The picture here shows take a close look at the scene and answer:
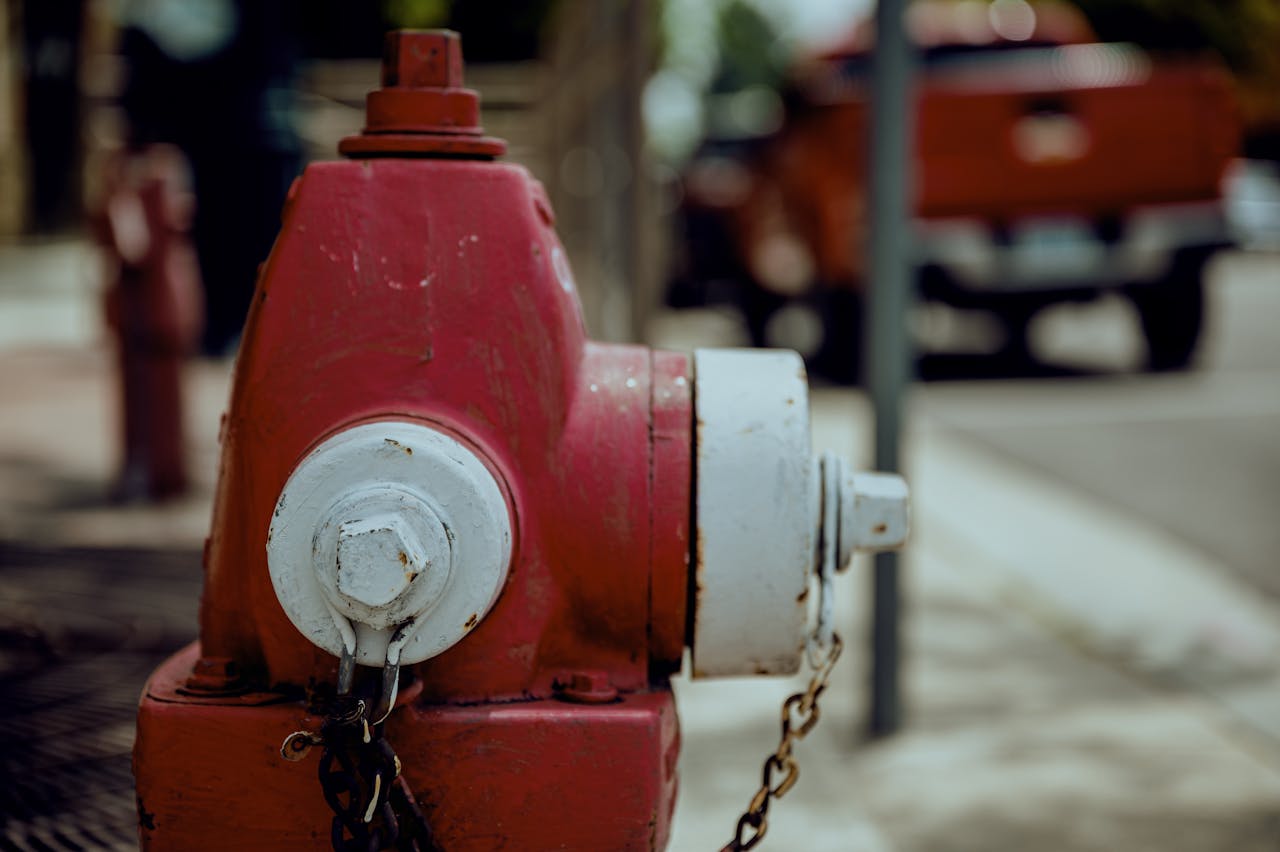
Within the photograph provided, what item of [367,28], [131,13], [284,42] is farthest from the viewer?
[367,28]

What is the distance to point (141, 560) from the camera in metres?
4.12

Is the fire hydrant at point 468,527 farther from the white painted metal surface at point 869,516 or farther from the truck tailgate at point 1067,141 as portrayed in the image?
the truck tailgate at point 1067,141

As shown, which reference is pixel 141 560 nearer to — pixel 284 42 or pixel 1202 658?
pixel 1202 658

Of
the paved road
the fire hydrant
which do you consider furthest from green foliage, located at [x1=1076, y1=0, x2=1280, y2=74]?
the fire hydrant

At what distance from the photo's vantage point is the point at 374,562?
4.08 feet

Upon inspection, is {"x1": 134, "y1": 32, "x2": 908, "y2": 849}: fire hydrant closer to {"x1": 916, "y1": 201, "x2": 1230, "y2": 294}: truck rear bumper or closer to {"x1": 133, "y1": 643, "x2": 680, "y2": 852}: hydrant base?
{"x1": 133, "y1": 643, "x2": 680, "y2": 852}: hydrant base

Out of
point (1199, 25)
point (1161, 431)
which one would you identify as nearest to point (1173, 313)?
point (1161, 431)

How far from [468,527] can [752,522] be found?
1.00ft

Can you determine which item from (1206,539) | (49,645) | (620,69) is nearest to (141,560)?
(49,645)

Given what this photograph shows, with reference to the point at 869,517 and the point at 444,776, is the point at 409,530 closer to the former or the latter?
the point at 444,776

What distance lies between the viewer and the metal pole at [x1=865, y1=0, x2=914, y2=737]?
118 inches

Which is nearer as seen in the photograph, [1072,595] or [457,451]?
[457,451]

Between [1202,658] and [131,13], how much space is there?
7800mm

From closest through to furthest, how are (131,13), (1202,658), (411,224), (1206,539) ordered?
(411,224), (1202,658), (1206,539), (131,13)
